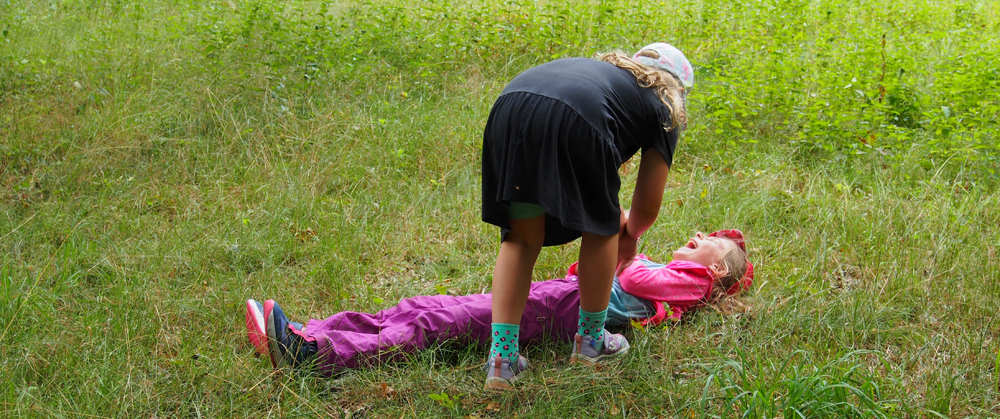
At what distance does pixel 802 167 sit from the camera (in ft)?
13.9

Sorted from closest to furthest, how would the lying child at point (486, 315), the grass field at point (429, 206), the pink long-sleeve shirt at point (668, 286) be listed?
the grass field at point (429, 206), the lying child at point (486, 315), the pink long-sleeve shirt at point (668, 286)

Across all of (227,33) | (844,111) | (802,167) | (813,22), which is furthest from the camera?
(813,22)

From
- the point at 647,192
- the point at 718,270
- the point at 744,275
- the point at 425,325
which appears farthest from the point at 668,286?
the point at 425,325

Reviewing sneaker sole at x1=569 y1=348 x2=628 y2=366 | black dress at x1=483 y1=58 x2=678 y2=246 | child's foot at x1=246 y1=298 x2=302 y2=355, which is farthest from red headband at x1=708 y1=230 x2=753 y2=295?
child's foot at x1=246 y1=298 x2=302 y2=355

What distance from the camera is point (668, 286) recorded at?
2734 millimetres

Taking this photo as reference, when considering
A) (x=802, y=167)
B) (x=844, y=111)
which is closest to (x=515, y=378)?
(x=802, y=167)

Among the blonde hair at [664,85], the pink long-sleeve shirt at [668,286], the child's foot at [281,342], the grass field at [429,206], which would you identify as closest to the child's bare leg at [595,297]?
the grass field at [429,206]

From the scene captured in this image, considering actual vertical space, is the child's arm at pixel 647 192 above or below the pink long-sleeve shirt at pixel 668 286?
above

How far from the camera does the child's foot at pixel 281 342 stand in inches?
90.2

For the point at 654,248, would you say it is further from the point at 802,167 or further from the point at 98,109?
the point at 98,109

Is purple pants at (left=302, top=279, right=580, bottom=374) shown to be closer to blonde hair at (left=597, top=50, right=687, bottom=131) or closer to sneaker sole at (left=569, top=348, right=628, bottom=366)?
sneaker sole at (left=569, top=348, right=628, bottom=366)

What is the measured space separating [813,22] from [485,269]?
5.20 metres

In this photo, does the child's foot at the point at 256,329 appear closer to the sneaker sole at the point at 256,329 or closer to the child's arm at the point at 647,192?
the sneaker sole at the point at 256,329

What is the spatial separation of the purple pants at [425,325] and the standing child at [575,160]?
25 centimetres
